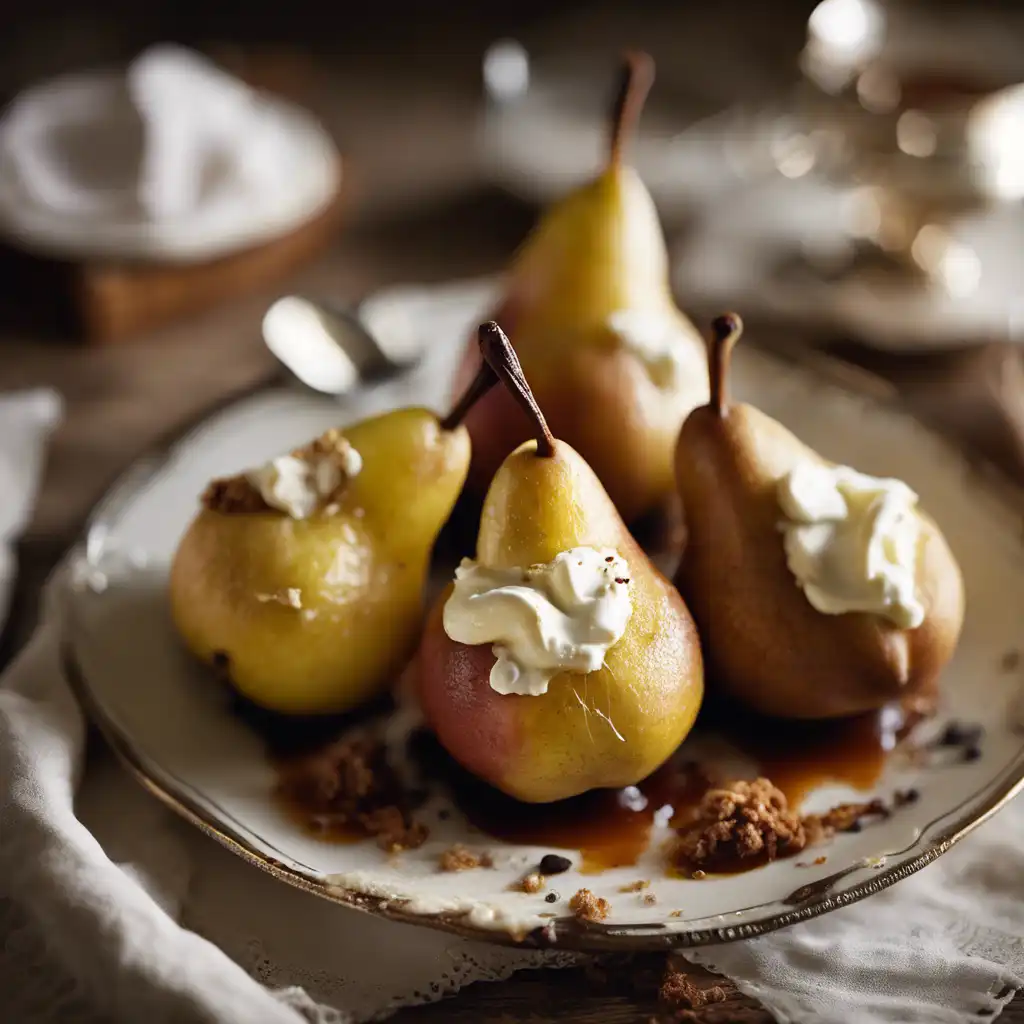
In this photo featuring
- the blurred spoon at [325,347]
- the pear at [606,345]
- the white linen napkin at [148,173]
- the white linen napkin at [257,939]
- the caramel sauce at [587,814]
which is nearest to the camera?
the white linen napkin at [257,939]

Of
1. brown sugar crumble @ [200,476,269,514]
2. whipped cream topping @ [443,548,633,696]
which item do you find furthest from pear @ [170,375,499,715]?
whipped cream topping @ [443,548,633,696]

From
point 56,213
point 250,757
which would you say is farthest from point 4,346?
point 250,757

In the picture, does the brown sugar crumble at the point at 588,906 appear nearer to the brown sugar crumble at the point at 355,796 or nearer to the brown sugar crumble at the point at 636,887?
the brown sugar crumble at the point at 636,887

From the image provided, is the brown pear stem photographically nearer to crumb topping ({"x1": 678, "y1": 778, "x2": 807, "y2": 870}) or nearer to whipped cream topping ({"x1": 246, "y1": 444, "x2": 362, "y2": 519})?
whipped cream topping ({"x1": 246, "y1": 444, "x2": 362, "y2": 519})

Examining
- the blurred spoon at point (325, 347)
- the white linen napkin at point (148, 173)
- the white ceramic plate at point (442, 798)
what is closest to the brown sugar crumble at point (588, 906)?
the white ceramic plate at point (442, 798)

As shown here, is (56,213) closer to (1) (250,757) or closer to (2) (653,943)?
(1) (250,757)

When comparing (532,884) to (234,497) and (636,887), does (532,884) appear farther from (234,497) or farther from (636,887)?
(234,497)
